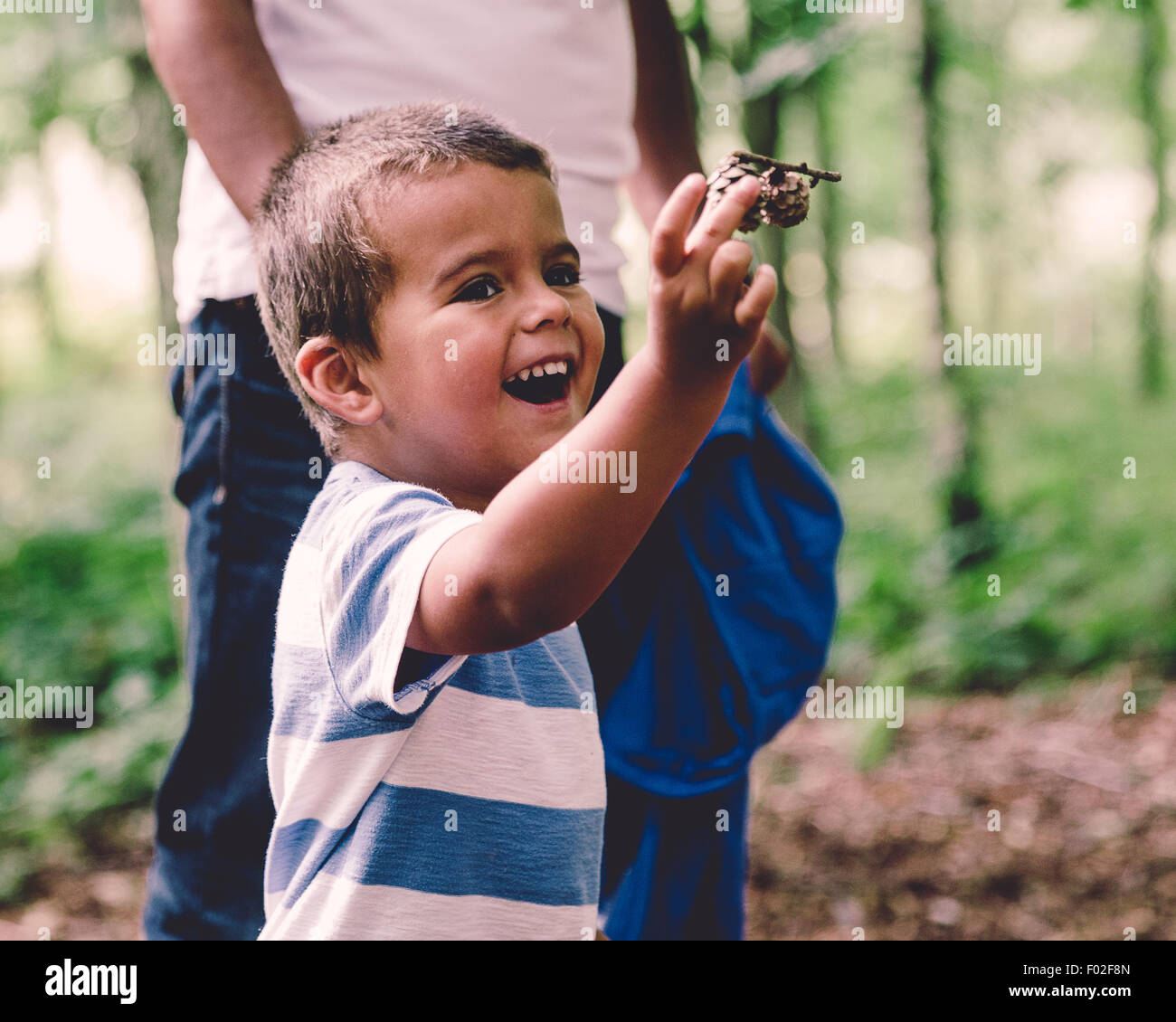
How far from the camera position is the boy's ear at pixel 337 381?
0.97 meters

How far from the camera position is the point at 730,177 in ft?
2.38

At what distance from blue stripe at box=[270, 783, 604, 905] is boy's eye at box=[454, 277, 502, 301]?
0.46m

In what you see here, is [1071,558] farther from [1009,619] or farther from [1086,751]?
[1086,751]

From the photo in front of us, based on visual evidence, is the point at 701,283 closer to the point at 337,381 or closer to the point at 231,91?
the point at 337,381

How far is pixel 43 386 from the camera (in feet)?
39.8

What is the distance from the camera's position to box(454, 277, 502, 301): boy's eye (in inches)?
36.2

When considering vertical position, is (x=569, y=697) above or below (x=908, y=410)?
below

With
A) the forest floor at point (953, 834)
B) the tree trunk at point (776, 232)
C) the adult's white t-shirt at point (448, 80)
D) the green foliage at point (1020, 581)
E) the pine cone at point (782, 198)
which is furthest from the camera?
the tree trunk at point (776, 232)

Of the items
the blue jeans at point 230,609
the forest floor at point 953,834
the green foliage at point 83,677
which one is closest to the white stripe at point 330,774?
the blue jeans at point 230,609

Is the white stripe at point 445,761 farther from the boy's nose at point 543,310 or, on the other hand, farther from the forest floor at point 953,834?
the forest floor at point 953,834

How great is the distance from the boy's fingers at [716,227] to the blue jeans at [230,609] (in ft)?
1.98

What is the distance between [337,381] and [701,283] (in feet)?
1.44

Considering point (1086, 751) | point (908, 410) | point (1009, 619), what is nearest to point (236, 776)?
point (1086, 751)
